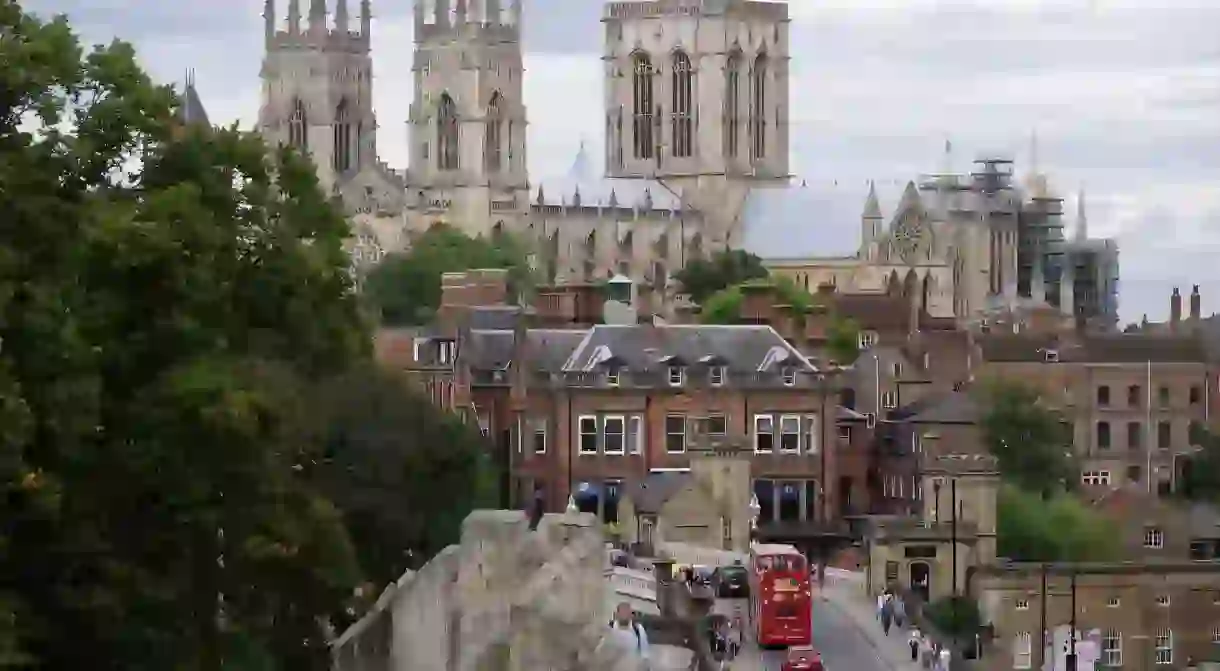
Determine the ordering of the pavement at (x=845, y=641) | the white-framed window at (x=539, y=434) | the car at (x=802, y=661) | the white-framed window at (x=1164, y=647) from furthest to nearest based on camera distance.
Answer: the white-framed window at (x=539, y=434) < the white-framed window at (x=1164, y=647) < the pavement at (x=845, y=641) < the car at (x=802, y=661)

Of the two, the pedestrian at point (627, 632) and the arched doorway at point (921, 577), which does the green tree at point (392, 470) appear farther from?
the pedestrian at point (627, 632)

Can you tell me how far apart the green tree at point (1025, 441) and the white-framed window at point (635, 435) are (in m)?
14.9

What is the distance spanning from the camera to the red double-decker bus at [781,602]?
50562mm

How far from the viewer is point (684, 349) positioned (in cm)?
7450

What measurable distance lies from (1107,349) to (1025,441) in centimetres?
2050

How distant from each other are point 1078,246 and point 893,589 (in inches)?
4963

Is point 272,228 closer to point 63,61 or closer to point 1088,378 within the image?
point 63,61

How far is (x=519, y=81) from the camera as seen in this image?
178 m

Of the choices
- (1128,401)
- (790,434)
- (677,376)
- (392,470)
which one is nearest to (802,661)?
(392,470)

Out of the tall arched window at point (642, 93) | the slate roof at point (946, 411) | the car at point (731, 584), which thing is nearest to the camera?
the car at point (731, 584)

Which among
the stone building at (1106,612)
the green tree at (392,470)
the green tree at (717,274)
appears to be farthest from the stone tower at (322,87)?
the green tree at (392,470)

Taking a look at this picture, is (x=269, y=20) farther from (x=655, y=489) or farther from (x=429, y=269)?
(x=655, y=489)

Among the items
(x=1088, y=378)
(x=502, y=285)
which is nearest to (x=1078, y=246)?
(x=1088, y=378)

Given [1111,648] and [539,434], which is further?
[539,434]
